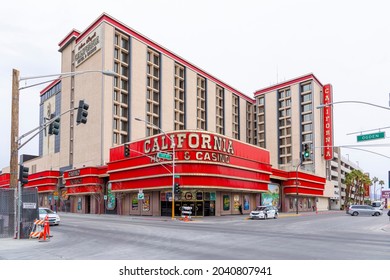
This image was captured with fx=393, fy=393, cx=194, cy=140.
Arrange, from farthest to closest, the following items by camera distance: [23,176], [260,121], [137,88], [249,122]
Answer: [249,122], [260,121], [137,88], [23,176]

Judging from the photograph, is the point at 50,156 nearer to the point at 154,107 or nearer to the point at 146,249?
the point at 154,107

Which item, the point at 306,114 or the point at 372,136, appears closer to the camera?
the point at 372,136

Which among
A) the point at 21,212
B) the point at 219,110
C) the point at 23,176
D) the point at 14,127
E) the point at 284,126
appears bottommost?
the point at 21,212

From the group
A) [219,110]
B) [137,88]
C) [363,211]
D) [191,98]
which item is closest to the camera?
[363,211]

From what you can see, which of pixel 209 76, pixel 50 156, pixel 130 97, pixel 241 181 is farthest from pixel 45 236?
pixel 209 76

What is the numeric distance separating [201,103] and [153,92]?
15895mm

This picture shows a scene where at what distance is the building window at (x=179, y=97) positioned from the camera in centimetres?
7819

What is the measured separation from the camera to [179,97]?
79.8 meters

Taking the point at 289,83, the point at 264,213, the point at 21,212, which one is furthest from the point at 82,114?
the point at 289,83

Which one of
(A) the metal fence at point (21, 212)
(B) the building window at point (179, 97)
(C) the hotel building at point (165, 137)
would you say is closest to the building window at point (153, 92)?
(C) the hotel building at point (165, 137)

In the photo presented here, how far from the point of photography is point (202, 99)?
283ft

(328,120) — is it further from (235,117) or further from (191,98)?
(191,98)

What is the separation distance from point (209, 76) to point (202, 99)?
20.6 ft

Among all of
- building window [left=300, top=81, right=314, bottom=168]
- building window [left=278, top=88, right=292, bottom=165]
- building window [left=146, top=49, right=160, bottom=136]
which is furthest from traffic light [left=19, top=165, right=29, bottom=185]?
building window [left=278, top=88, right=292, bottom=165]
